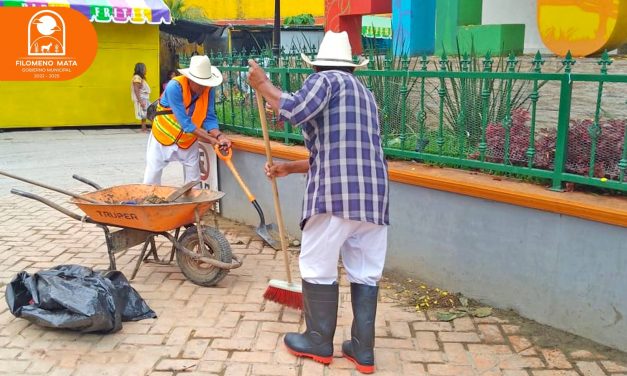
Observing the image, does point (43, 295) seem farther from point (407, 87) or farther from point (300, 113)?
point (407, 87)

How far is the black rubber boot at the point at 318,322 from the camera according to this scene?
338cm

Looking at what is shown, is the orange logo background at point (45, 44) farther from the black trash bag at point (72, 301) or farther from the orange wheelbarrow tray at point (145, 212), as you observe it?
the black trash bag at point (72, 301)

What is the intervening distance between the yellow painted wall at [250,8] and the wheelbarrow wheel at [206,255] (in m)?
19.2

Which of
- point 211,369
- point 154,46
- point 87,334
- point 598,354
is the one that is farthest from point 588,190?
point 154,46

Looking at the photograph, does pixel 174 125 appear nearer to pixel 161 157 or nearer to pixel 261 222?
Answer: pixel 161 157

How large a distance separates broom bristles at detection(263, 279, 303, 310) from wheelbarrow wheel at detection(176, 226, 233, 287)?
1.83 feet

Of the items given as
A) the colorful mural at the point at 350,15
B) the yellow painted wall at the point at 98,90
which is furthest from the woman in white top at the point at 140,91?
the colorful mural at the point at 350,15

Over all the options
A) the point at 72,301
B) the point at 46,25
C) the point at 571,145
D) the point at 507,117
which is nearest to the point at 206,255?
the point at 72,301

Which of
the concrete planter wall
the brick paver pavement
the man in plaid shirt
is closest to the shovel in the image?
the brick paver pavement

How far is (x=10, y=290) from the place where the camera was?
3.86 meters

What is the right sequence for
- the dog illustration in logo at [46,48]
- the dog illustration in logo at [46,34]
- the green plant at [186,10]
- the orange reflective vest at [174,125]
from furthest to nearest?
the green plant at [186,10] → the dog illustration in logo at [46,48] → the dog illustration in logo at [46,34] → the orange reflective vest at [174,125]

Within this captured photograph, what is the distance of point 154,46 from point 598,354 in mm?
12647

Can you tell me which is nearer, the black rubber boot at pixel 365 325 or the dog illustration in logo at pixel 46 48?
the black rubber boot at pixel 365 325

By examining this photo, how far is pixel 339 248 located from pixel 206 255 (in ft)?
4.93
